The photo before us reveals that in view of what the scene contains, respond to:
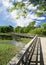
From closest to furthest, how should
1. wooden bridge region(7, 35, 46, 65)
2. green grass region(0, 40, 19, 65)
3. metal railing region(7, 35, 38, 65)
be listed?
metal railing region(7, 35, 38, 65) → wooden bridge region(7, 35, 46, 65) → green grass region(0, 40, 19, 65)

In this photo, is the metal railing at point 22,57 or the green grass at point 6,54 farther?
the green grass at point 6,54

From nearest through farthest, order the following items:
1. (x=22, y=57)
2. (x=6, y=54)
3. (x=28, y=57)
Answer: (x=22, y=57) < (x=28, y=57) < (x=6, y=54)

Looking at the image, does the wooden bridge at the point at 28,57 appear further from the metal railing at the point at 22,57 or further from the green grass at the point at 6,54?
the green grass at the point at 6,54

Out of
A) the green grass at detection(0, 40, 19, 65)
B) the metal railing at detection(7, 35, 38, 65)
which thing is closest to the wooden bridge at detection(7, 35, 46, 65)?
the metal railing at detection(7, 35, 38, 65)

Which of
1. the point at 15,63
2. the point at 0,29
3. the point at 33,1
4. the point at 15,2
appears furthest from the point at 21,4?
the point at 0,29

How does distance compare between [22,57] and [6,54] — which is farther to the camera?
[6,54]

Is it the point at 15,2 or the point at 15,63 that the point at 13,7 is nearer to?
the point at 15,2

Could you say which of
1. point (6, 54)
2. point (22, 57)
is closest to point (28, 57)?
point (22, 57)

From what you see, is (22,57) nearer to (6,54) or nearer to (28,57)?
(28,57)

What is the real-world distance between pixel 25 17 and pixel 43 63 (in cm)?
423

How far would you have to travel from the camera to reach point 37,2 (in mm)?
11688

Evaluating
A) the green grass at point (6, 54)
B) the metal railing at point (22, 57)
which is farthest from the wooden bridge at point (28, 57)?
the green grass at point (6, 54)

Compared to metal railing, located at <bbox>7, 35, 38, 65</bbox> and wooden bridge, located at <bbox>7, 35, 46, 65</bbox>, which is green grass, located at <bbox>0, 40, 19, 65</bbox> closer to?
wooden bridge, located at <bbox>7, 35, 46, 65</bbox>

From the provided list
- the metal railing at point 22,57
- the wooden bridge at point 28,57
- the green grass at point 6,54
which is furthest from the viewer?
the green grass at point 6,54
